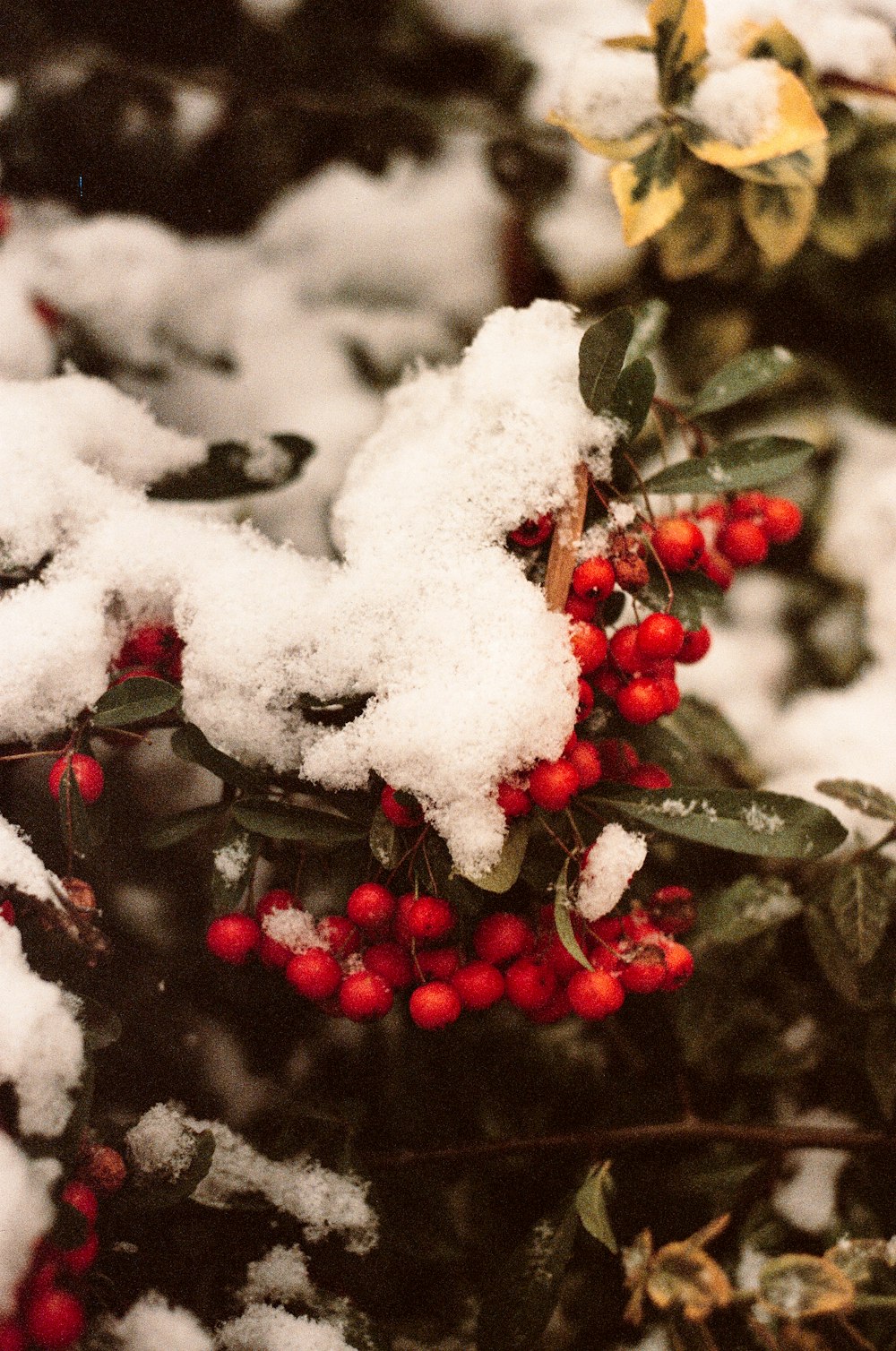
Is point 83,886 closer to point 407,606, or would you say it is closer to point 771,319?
point 407,606

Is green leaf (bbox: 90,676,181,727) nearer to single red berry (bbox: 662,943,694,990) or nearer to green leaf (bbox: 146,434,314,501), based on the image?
green leaf (bbox: 146,434,314,501)

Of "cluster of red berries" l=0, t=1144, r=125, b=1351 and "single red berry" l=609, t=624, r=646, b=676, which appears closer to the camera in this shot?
"cluster of red berries" l=0, t=1144, r=125, b=1351

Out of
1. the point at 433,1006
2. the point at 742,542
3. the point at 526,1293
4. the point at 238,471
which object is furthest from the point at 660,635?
the point at 526,1293

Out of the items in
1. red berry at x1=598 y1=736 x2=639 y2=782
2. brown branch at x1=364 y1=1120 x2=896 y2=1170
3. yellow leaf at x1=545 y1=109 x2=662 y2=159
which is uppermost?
yellow leaf at x1=545 y1=109 x2=662 y2=159

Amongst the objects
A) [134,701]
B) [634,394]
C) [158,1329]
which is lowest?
[158,1329]

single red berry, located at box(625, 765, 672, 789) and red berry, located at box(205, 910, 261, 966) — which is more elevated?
single red berry, located at box(625, 765, 672, 789)

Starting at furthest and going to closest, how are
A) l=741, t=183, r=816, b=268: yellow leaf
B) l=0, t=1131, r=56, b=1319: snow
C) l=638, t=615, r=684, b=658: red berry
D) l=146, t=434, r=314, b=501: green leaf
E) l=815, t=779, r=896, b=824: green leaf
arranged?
l=741, t=183, r=816, b=268: yellow leaf → l=146, t=434, r=314, b=501: green leaf → l=815, t=779, r=896, b=824: green leaf → l=638, t=615, r=684, b=658: red berry → l=0, t=1131, r=56, b=1319: snow

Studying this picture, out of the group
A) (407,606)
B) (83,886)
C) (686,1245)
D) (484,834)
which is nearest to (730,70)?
(407,606)

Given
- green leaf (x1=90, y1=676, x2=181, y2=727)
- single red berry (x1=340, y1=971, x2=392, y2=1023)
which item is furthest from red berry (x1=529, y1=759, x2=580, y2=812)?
green leaf (x1=90, y1=676, x2=181, y2=727)

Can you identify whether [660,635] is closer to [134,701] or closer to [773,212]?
[134,701]
